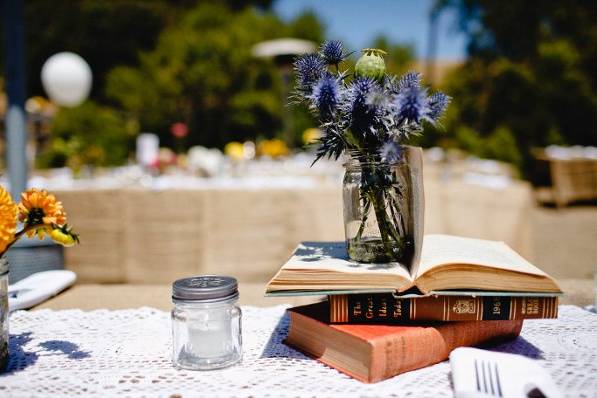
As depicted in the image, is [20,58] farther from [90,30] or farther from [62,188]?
[90,30]

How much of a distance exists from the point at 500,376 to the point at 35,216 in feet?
2.13

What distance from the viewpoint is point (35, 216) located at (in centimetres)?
70

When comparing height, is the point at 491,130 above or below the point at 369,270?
above

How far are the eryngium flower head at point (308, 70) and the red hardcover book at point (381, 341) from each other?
371 mm

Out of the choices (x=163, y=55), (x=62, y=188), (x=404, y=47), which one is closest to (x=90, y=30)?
(x=163, y=55)

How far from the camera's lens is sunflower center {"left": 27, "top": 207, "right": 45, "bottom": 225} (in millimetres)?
699

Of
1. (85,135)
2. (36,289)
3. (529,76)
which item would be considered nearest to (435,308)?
(36,289)

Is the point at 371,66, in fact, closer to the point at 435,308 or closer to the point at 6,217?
the point at 435,308

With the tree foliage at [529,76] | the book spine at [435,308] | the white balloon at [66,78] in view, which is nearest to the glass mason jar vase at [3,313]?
the book spine at [435,308]

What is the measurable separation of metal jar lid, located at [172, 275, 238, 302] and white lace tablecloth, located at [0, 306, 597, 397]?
110 mm

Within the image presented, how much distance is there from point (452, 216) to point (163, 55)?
10.3 metres

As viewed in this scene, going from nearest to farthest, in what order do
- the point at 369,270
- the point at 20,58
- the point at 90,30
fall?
the point at 369,270 < the point at 20,58 < the point at 90,30

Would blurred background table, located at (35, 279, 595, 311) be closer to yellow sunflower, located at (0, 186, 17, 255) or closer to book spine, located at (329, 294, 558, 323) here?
book spine, located at (329, 294, 558, 323)

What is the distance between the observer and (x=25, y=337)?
3.03 feet
